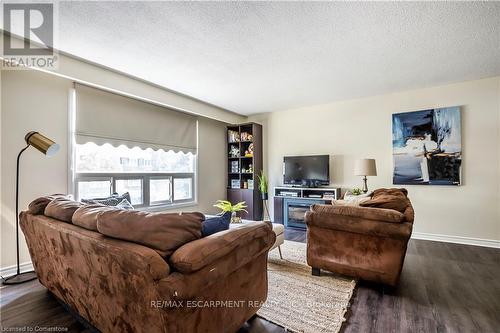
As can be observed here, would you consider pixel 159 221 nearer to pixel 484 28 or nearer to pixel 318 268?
pixel 318 268

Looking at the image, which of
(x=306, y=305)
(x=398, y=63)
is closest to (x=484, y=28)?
(x=398, y=63)

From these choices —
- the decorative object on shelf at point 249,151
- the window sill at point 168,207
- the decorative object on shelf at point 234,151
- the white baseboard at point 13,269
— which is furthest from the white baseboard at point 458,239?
the white baseboard at point 13,269

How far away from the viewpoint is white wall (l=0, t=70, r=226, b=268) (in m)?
2.53

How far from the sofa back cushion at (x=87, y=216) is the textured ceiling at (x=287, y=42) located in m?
1.61

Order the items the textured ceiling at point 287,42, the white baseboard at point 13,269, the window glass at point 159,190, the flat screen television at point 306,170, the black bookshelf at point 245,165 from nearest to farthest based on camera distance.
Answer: the textured ceiling at point 287,42, the white baseboard at point 13,269, the window glass at point 159,190, the flat screen television at point 306,170, the black bookshelf at point 245,165

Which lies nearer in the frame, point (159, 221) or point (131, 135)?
point (159, 221)

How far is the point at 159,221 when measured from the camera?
1.21 meters

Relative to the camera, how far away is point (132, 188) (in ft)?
12.2

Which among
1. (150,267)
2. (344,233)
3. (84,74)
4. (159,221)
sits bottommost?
(344,233)

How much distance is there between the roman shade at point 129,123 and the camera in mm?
3129

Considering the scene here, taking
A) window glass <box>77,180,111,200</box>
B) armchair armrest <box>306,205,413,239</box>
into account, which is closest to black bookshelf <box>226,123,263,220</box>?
window glass <box>77,180,111,200</box>

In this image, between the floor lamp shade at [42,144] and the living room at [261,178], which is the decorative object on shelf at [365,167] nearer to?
the living room at [261,178]

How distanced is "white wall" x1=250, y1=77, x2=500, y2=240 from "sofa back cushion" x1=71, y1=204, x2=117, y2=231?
404cm

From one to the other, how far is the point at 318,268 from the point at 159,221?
1890mm
